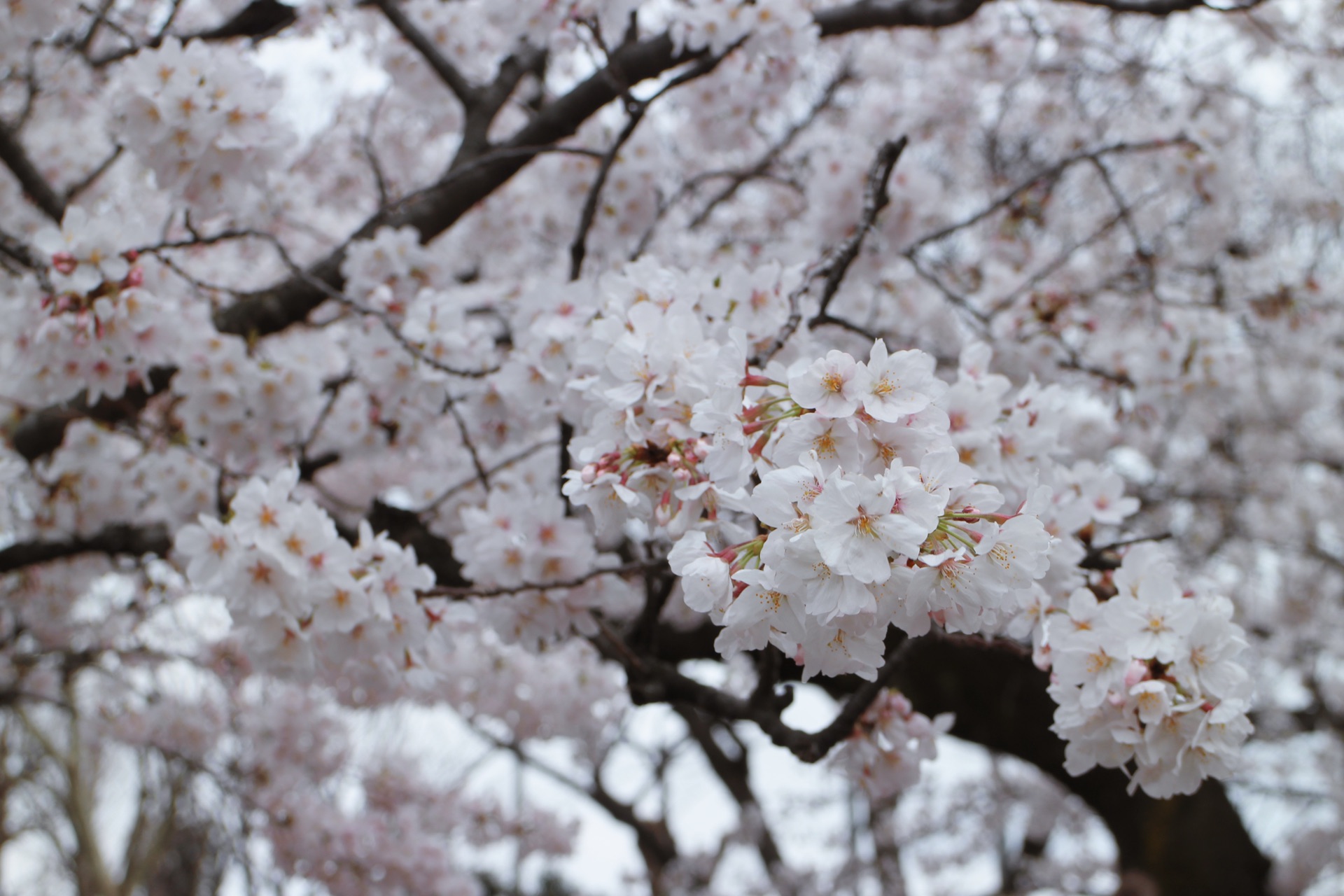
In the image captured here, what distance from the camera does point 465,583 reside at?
226 centimetres

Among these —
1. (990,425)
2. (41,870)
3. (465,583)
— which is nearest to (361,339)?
(465,583)

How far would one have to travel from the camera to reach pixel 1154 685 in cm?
111

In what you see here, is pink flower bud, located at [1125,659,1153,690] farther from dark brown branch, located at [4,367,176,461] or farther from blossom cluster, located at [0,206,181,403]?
dark brown branch, located at [4,367,176,461]

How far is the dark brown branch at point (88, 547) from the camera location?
2.78 meters

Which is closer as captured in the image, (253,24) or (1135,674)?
(1135,674)

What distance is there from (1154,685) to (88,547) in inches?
122

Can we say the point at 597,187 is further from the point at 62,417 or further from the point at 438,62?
the point at 62,417

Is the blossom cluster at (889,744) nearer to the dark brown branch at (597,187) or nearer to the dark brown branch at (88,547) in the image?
the dark brown branch at (597,187)

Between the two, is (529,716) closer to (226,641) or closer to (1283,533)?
(226,641)

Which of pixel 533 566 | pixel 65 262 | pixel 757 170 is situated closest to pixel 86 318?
pixel 65 262

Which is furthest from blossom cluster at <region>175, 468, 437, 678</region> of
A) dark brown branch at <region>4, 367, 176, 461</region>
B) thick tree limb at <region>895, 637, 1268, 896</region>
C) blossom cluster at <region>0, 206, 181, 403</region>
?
thick tree limb at <region>895, 637, 1268, 896</region>

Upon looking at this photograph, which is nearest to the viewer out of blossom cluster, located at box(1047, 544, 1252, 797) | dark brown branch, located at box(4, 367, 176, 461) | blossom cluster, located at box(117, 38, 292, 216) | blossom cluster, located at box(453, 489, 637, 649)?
blossom cluster, located at box(1047, 544, 1252, 797)

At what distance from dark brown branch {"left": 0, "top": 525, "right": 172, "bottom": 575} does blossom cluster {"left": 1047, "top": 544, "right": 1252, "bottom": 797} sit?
8.89 feet

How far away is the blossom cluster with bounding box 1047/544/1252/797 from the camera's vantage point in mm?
1146
